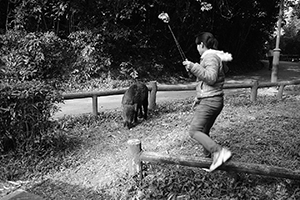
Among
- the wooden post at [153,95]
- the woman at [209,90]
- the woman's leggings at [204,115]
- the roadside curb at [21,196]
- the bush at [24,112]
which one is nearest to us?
the woman at [209,90]

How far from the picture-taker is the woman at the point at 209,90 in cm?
278

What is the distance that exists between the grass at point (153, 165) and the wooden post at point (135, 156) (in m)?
0.13

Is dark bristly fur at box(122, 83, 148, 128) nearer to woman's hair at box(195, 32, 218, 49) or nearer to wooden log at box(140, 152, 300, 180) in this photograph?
wooden log at box(140, 152, 300, 180)

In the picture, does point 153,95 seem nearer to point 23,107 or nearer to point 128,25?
point 23,107

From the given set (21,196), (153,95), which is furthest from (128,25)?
(21,196)

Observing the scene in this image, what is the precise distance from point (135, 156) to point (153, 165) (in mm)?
431

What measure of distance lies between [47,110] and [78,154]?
0.90 meters

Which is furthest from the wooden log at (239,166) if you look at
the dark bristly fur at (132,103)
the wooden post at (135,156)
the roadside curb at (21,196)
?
the dark bristly fur at (132,103)

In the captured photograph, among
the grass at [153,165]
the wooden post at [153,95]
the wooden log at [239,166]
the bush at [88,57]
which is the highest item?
the bush at [88,57]

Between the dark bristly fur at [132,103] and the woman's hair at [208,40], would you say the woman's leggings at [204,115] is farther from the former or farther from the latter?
the dark bristly fur at [132,103]

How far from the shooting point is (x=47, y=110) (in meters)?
4.11

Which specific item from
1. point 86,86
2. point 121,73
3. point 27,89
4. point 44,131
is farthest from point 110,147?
point 121,73

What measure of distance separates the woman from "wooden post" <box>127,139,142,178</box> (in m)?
0.71

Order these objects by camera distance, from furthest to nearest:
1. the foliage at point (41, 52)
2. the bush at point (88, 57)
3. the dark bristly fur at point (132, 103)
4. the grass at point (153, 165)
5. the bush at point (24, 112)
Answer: the bush at point (88, 57) < the foliage at point (41, 52) < the dark bristly fur at point (132, 103) < the bush at point (24, 112) < the grass at point (153, 165)
